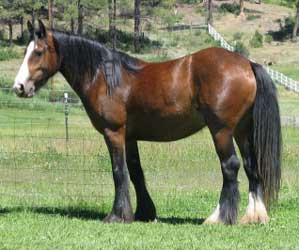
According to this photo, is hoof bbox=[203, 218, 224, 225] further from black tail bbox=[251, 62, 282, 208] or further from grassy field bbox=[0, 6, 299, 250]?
black tail bbox=[251, 62, 282, 208]

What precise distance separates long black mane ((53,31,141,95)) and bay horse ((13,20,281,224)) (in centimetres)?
1

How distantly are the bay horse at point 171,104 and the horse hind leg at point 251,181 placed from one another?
0.01 meters

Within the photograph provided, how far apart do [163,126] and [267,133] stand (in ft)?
3.77

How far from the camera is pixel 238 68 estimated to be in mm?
7844

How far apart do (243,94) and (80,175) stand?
17.6 feet

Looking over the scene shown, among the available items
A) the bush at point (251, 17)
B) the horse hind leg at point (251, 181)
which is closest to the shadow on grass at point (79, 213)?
the horse hind leg at point (251, 181)

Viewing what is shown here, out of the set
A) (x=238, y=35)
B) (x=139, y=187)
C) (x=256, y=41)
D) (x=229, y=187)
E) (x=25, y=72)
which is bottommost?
(x=238, y=35)

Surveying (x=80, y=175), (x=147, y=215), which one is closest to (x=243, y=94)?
(x=147, y=215)

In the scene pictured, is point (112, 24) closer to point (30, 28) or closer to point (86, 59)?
point (86, 59)

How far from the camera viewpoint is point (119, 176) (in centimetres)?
823

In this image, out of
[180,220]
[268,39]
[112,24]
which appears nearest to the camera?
[180,220]

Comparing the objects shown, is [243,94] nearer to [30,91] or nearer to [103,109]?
[103,109]

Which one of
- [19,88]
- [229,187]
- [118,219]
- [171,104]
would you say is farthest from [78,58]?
[229,187]

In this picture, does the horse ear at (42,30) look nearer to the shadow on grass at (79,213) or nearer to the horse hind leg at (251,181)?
the shadow on grass at (79,213)
